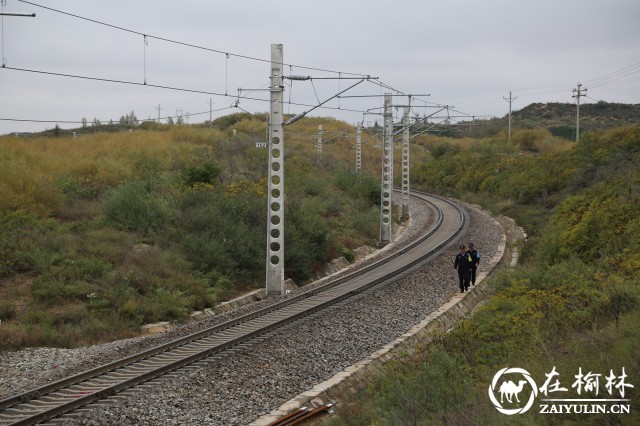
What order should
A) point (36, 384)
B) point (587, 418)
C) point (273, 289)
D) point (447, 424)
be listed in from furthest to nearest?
A: point (273, 289)
point (36, 384)
point (447, 424)
point (587, 418)

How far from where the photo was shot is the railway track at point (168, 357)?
1189cm

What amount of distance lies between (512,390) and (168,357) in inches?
318

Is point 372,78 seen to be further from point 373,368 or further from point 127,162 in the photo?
point 127,162

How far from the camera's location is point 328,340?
17.4m

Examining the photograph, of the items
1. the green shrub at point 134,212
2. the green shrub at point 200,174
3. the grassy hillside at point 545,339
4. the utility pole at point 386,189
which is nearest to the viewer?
the grassy hillside at point 545,339

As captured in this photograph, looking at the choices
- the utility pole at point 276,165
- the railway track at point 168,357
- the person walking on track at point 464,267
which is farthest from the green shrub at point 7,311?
the person walking on track at point 464,267

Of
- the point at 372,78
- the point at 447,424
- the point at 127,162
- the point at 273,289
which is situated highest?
the point at 372,78

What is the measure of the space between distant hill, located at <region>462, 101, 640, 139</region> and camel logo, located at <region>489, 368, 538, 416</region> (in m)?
130

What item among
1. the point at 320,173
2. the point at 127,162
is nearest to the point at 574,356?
the point at 127,162

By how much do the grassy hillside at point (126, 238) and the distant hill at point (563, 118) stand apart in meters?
107

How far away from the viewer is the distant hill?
470 ft

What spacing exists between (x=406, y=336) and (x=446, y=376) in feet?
19.9

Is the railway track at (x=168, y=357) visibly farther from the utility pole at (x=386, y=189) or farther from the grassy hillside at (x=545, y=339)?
the utility pole at (x=386, y=189)

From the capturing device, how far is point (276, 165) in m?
26.0
